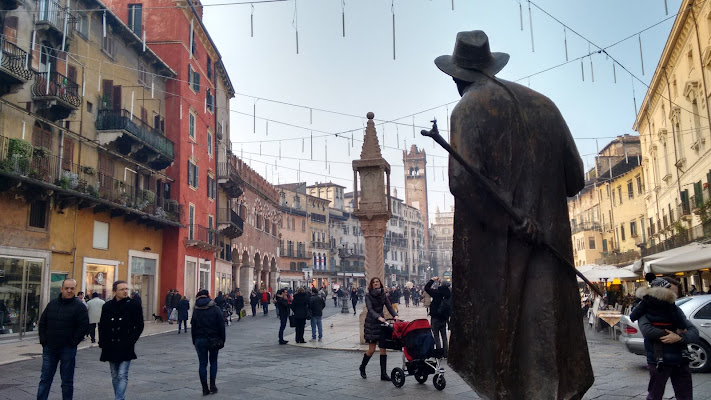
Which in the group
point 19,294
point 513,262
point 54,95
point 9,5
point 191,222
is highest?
point 9,5

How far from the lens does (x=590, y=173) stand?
195 ft

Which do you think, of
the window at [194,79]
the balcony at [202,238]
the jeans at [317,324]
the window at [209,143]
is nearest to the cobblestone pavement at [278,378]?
the jeans at [317,324]

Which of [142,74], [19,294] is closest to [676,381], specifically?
[19,294]

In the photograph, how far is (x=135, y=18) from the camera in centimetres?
3017

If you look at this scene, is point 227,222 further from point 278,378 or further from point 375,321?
point 375,321

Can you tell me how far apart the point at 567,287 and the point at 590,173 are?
60.4 m

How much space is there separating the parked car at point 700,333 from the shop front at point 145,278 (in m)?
21.6

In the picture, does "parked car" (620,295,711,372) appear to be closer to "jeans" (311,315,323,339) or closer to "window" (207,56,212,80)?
"jeans" (311,315,323,339)

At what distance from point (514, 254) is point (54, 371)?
616 centimetres

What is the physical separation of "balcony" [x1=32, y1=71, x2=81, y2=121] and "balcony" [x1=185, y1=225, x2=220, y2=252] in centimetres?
1114

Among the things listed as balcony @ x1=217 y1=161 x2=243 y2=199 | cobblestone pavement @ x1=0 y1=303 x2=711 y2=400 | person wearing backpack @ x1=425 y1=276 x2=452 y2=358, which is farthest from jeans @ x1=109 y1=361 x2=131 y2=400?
balcony @ x1=217 y1=161 x2=243 y2=199

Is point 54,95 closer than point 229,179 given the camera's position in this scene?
Yes

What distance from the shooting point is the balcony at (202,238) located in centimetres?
3111

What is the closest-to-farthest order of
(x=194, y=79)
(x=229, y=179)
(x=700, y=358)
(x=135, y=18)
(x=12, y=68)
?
(x=700, y=358)
(x=12, y=68)
(x=135, y=18)
(x=194, y=79)
(x=229, y=179)
